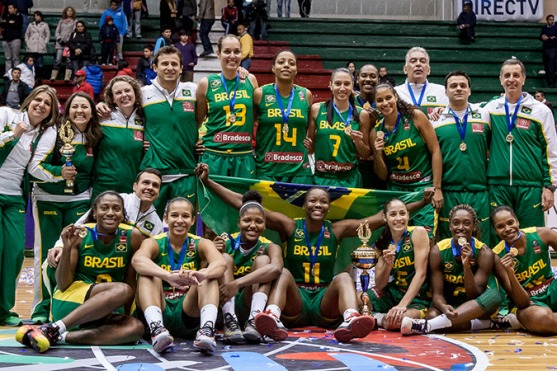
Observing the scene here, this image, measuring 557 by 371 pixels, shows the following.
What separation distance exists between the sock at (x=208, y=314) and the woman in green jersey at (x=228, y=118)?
184 centimetres

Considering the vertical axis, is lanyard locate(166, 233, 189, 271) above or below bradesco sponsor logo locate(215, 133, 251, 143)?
below

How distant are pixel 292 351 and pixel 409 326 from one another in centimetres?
115

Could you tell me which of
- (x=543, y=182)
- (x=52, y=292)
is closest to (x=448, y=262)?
(x=543, y=182)

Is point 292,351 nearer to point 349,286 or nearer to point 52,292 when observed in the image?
point 349,286

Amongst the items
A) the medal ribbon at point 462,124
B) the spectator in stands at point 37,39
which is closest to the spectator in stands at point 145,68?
the spectator in stands at point 37,39

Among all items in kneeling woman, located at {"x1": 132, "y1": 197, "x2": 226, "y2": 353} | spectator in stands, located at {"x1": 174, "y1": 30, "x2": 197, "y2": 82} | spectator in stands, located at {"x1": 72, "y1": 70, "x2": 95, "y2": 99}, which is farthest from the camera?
spectator in stands, located at {"x1": 174, "y1": 30, "x2": 197, "y2": 82}

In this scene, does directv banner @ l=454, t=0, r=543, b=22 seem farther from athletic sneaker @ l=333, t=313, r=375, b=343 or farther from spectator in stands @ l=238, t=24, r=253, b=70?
athletic sneaker @ l=333, t=313, r=375, b=343

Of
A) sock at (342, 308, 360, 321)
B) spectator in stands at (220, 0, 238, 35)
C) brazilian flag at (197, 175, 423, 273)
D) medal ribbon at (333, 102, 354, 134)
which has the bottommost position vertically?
sock at (342, 308, 360, 321)

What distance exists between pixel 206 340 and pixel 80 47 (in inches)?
449

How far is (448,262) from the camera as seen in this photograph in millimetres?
6637

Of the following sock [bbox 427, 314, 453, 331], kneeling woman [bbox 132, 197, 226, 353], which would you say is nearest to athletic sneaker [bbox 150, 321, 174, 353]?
kneeling woman [bbox 132, 197, 226, 353]

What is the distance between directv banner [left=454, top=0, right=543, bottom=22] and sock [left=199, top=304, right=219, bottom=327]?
14.9 meters

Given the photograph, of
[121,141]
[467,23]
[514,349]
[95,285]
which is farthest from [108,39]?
[514,349]

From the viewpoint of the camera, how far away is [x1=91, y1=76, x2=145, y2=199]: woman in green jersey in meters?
6.88
